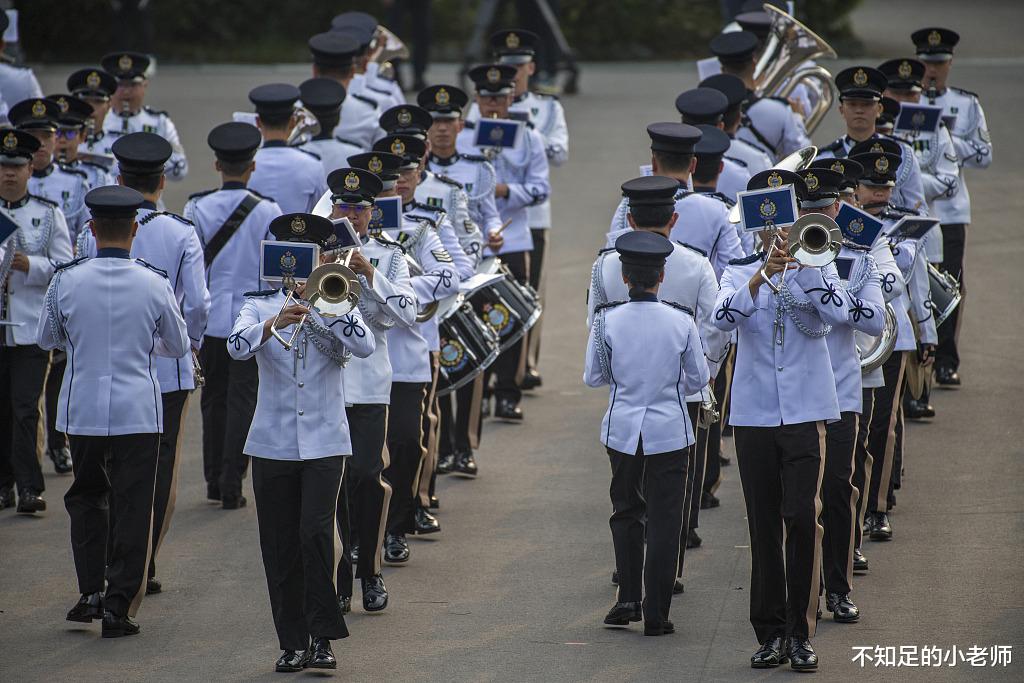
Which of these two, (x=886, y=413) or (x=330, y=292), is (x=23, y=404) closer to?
(x=330, y=292)

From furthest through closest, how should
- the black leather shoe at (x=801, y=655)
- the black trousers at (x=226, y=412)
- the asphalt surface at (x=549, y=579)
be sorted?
the black trousers at (x=226, y=412)
the asphalt surface at (x=549, y=579)
the black leather shoe at (x=801, y=655)

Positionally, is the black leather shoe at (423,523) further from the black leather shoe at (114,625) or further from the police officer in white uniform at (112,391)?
the black leather shoe at (114,625)

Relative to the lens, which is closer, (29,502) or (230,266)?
(230,266)

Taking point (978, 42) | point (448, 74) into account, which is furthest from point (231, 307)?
point (978, 42)

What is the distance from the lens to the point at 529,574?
8453 mm

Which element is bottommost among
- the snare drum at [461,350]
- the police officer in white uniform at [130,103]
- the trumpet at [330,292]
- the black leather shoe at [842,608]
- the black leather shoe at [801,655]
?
the black leather shoe at [842,608]

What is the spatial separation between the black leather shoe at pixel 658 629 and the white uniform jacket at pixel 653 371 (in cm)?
79

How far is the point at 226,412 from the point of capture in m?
9.70

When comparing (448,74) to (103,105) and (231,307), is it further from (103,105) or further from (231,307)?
(231,307)

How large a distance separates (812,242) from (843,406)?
929 mm

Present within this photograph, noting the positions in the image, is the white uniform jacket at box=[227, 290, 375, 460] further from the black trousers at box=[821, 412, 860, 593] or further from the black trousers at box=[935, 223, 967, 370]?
the black trousers at box=[935, 223, 967, 370]

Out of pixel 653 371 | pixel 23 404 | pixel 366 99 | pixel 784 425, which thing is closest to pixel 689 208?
pixel 653 371

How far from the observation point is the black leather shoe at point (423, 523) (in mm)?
9172

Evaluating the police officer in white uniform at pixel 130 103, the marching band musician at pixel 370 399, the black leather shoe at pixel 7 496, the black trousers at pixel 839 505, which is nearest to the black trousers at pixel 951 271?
the black trousers at pixel 839 505
